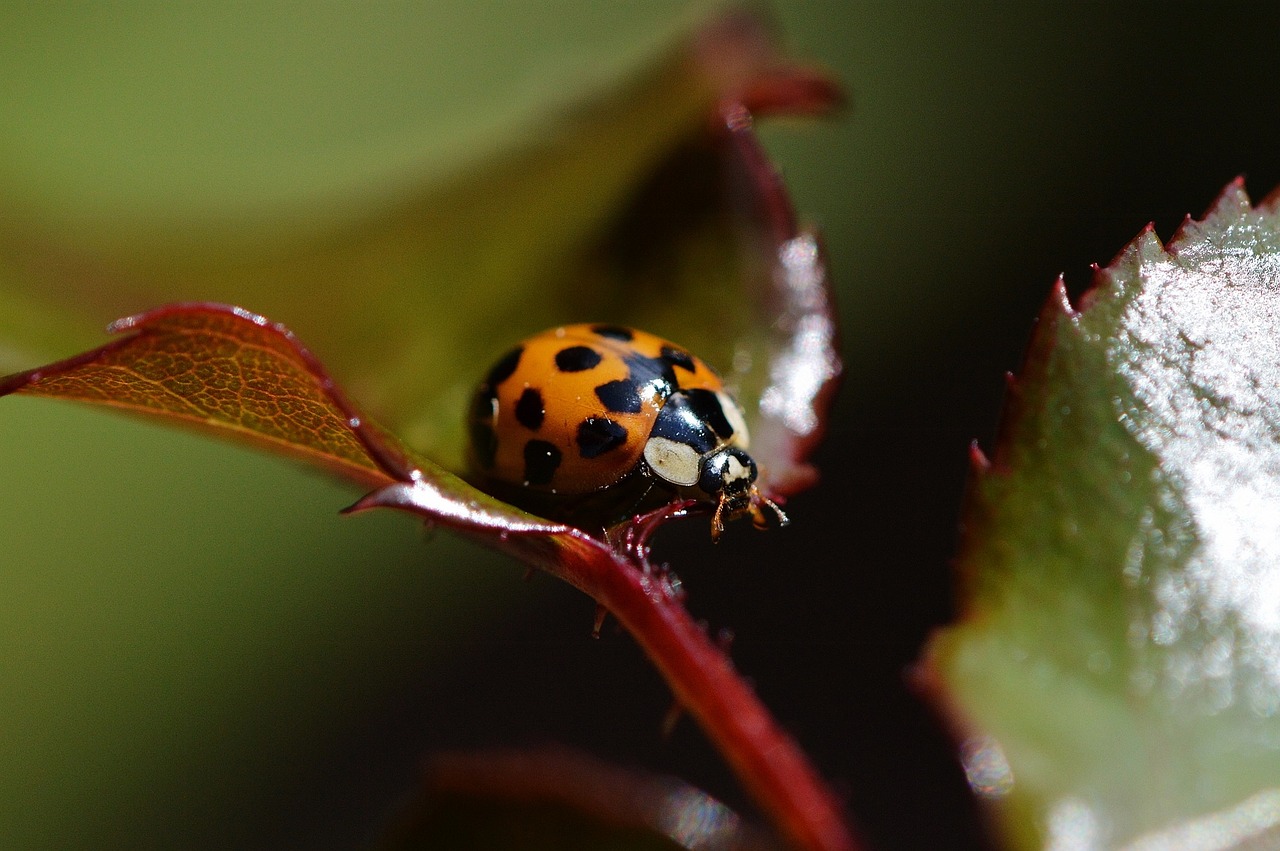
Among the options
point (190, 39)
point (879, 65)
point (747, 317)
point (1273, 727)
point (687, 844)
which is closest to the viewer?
point (1273, 727)

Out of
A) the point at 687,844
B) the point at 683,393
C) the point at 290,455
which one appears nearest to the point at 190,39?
the point at 683,393

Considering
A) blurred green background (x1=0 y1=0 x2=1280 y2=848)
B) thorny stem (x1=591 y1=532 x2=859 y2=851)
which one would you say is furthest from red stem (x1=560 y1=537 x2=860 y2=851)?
blurred green background (x1=0 y1=0 x2=1280 y2=848)

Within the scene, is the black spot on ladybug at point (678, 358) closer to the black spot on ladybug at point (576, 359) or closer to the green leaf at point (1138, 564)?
the black spot on ladybug at point (576, 359)

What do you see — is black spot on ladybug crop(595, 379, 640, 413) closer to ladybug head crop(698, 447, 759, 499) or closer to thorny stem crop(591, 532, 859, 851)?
ladybug head crop(698, 447, 759, 499)

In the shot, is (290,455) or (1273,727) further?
(290,455)

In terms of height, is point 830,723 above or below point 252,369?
above

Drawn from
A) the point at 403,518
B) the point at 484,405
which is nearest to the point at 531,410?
the point at 484,405

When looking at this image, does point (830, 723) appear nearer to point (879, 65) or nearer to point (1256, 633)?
point (1256, 633)
